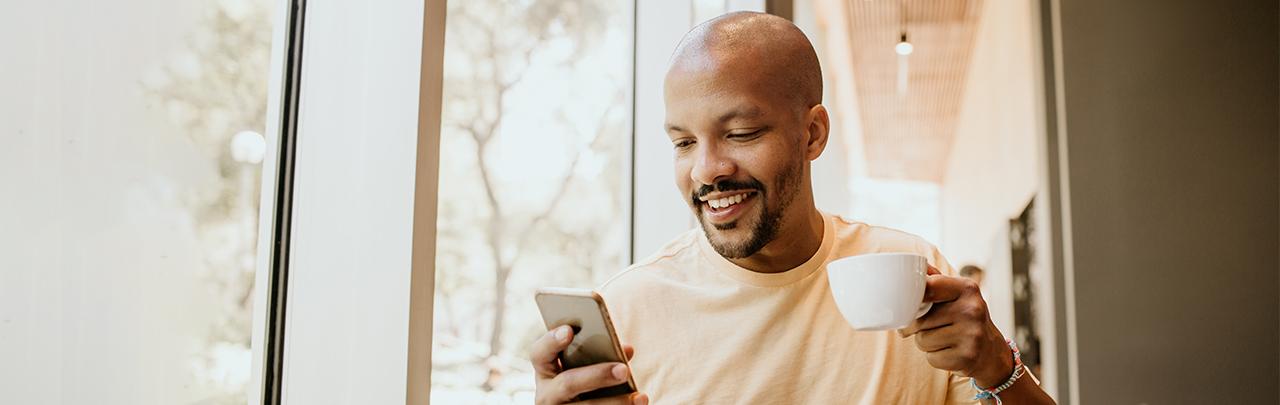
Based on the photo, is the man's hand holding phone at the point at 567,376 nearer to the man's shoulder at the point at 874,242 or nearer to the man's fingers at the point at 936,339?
the man's fingers at the point at 936,339

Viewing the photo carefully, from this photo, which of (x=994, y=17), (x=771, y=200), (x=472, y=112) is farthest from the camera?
(x=994, y=17)

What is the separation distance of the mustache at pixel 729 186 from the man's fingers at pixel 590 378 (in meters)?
0.31

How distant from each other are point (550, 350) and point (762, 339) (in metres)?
0.38

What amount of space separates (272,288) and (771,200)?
0.61 m

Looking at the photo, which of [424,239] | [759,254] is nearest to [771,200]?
[759,254]

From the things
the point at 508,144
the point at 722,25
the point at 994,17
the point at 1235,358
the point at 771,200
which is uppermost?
the point at 994,17

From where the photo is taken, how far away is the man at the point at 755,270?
1.26 meters

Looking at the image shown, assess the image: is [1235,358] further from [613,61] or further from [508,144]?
[508,144]

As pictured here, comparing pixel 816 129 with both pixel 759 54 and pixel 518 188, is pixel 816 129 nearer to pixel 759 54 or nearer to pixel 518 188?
pixel 759 54

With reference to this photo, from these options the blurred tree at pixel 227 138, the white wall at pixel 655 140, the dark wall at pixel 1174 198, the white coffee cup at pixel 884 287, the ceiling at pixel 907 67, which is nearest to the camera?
the white coffee cup at pixel 884 287

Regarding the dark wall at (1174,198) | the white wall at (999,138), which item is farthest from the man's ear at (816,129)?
the white wall at (999,138)

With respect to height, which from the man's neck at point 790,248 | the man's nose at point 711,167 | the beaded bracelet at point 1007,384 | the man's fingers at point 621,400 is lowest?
the man's fingers at point 621,400

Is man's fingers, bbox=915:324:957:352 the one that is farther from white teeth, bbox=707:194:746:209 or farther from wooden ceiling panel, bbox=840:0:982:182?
wooden ceiling panel, bbox=840:0:982:182

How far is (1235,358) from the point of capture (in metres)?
2.70
